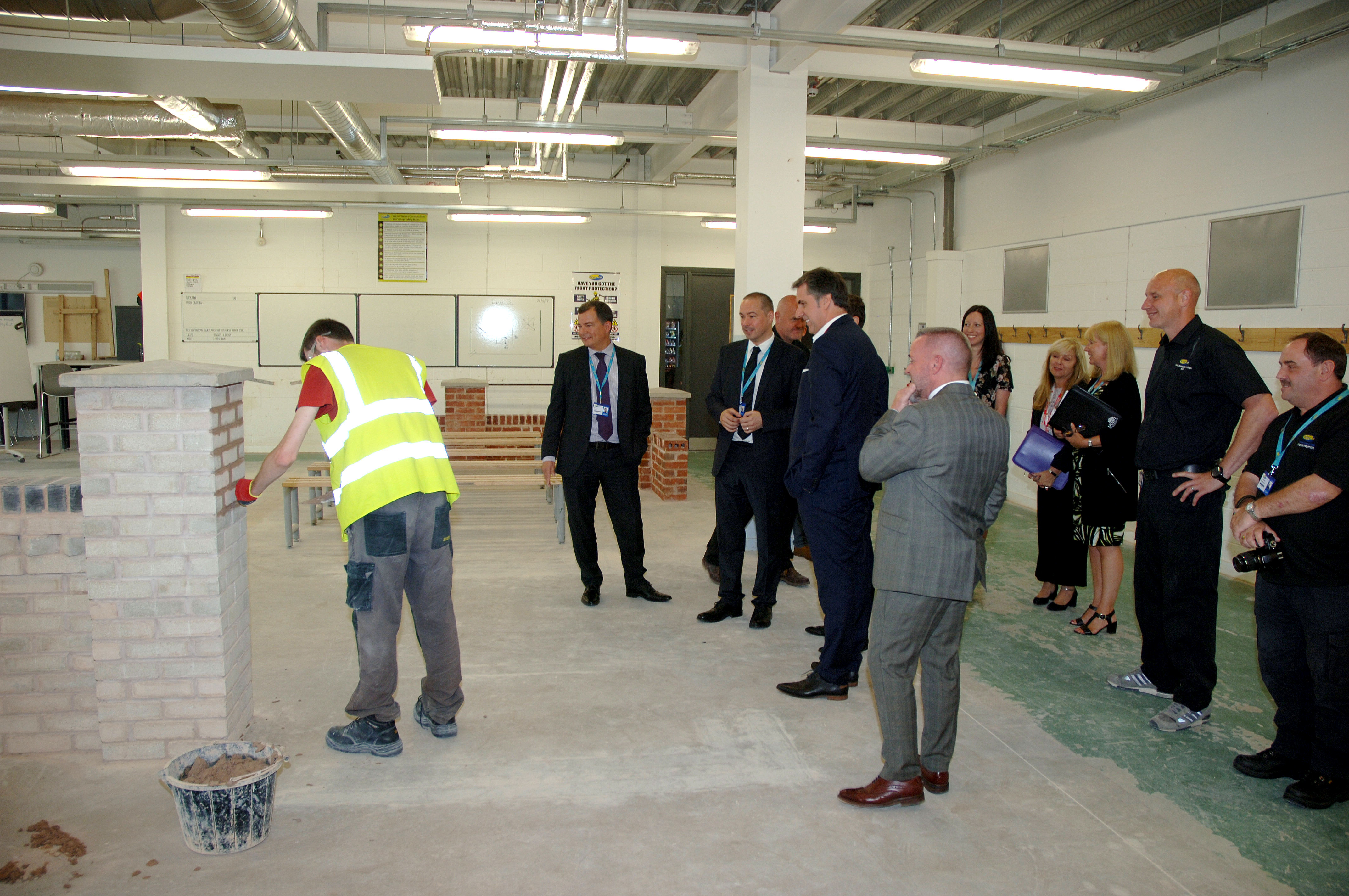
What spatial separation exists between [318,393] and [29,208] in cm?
971

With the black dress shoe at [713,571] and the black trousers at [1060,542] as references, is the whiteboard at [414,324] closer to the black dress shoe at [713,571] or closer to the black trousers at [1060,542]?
the black dress shoe at [713,571]

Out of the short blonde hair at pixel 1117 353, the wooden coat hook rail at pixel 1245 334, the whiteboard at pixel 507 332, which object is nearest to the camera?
the short blonde hair at pixel 1117 353

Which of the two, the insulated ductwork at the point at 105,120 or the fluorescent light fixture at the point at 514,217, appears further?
the fluorescent light fixture at the point at 514,217

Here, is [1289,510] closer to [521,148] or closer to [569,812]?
[569,812]

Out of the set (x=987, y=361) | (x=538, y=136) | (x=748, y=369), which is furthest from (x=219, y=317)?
(x=987, y=361)

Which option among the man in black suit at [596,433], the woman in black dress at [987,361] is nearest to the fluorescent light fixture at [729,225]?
the woman in black dress at [987,361]

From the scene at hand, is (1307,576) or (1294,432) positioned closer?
(1307,576)

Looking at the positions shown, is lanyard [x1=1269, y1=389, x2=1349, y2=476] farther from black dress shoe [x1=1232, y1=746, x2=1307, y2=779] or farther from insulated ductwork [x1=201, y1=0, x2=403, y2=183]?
insulated ductwork [x1=201, y1=0, x2=403, y2=183]

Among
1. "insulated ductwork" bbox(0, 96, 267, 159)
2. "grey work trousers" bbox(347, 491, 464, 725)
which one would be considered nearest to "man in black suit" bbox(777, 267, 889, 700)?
"grey work trousers" bbox(347, 491, 464, 725)

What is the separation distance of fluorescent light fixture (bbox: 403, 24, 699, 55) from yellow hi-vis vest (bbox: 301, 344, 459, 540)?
8.92 feet

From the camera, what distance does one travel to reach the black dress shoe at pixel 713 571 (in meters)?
5.38

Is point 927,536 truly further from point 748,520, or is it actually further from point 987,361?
point 987,361

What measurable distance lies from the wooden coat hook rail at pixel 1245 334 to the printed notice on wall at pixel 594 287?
5390 mm

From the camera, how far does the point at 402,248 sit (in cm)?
1113
